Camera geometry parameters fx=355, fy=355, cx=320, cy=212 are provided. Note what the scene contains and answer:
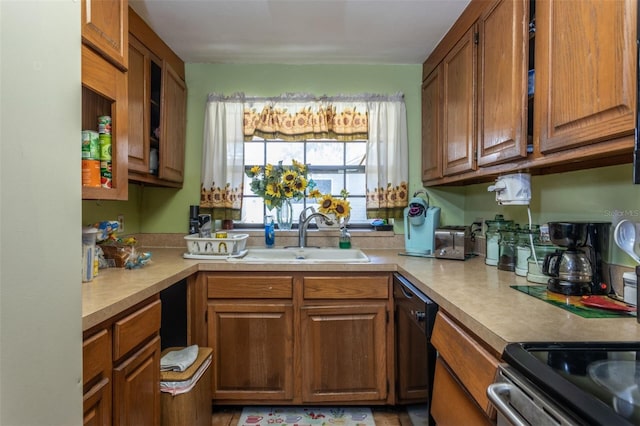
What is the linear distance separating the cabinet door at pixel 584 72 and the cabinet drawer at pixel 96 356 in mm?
1560

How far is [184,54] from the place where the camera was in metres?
2.44

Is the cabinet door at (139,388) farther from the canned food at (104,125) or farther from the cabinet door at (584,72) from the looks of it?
the cabinet door at (584,72)

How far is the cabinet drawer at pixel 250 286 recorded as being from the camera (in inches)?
76.5

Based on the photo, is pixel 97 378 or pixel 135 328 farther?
pixel 135 328

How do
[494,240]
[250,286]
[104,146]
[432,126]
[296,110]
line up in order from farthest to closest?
[296,110] → [432,126] → [250,286] → [494,240] → [104,146]

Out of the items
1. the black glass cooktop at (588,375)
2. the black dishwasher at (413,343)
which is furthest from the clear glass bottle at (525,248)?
the black glass cooktop at (588,375)

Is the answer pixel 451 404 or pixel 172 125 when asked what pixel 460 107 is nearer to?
pixel 451 404

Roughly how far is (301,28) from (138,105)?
102 cm

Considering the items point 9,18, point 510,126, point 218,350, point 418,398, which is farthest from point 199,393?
point 510,126

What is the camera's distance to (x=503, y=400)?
0.73 meters

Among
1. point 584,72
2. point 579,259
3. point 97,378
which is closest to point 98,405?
point 97,378

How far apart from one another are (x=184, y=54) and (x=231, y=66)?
1.06 ft

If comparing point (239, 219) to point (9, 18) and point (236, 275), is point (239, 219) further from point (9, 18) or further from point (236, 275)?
point (9, 18)

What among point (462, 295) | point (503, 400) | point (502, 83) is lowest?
point (503, 400)
